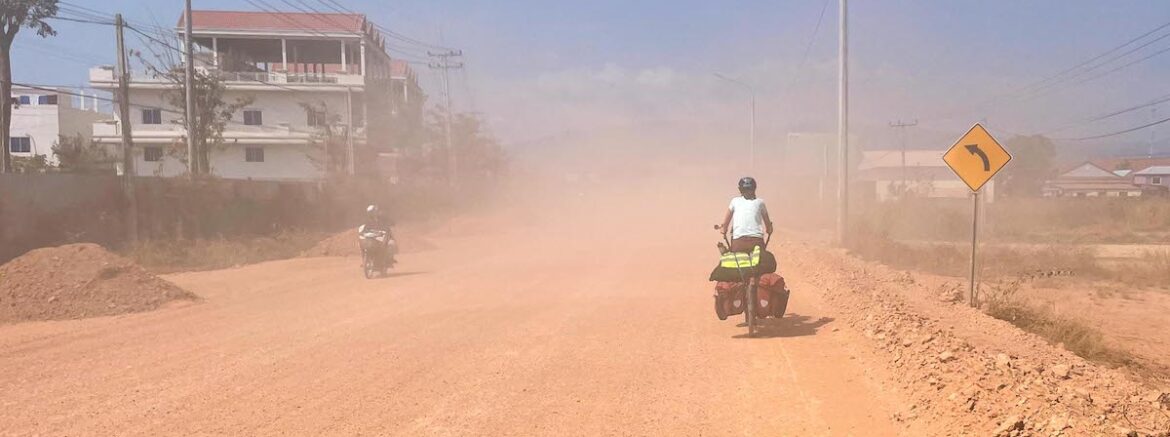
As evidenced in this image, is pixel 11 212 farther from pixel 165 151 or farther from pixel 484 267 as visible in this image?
pixel 165 151

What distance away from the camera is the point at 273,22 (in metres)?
58.0

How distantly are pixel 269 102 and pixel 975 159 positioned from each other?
50.2 metres

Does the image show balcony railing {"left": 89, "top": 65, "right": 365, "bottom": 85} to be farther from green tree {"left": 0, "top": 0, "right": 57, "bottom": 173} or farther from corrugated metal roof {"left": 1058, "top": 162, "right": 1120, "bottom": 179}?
corrugated metal roof {"left": 1058, "top": 162, "right": 1120, "bottom": 179}

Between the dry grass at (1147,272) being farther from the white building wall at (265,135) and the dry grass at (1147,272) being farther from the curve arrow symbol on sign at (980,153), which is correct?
the white building wall at (265,135)

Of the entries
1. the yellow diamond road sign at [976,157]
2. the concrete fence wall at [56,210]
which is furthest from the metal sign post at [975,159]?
the concrete fence wall at [56,210]

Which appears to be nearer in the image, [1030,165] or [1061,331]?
[1061,331]

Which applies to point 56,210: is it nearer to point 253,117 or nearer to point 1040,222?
point 253,117

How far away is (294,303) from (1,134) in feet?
82.7

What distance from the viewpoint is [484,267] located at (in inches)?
739

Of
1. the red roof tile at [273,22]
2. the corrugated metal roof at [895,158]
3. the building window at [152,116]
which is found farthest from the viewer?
the corrugated metal roof at [895,158]

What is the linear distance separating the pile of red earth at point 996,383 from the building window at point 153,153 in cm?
5220

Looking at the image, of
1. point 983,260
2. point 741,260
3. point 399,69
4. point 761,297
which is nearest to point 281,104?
point 399,69

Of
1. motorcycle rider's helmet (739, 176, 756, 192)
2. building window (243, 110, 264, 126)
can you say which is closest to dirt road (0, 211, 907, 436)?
motorcycle rider's helmet (739, 176, 756, 192)

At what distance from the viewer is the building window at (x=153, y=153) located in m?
52.5
